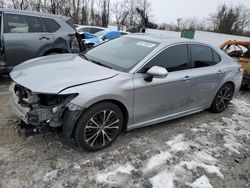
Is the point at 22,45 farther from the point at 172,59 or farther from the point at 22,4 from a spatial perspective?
the point at 22,4

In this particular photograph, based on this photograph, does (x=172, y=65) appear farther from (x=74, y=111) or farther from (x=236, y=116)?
(x=236, y=116)

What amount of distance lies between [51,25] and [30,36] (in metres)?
0.65

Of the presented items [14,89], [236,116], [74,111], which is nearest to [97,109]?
[74,111]

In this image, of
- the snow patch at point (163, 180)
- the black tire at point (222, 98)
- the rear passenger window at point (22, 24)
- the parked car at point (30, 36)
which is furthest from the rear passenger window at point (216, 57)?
the rear passenger window at point (22, 24)

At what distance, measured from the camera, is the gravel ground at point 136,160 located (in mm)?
2629

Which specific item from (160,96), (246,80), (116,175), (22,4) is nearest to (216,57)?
(160,96)

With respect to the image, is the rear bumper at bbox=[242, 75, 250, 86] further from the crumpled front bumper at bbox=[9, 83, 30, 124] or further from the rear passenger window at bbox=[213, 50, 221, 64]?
the crumpled front bumper at bbox=[9, 83, 30, 124]

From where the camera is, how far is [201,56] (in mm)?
4180

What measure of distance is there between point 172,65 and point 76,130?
71.8 inches

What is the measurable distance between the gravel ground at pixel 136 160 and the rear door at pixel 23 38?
182 centimetres

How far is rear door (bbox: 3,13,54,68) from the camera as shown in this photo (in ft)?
17.4

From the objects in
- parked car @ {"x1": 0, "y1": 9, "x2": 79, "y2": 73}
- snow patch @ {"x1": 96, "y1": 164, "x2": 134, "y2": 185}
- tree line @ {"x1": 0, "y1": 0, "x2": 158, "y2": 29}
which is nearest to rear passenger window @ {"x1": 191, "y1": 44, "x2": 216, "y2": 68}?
snow patch @ {"x1": 96, "y1": 164, "x2": 134, "y2": 185}

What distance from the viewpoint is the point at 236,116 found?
193 inches

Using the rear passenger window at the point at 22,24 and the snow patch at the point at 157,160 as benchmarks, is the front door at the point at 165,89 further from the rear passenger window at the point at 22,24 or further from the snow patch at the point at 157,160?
the rear passenger window at the point at 22,24
